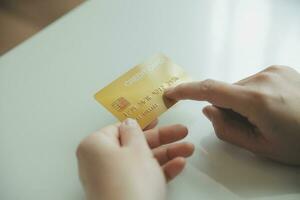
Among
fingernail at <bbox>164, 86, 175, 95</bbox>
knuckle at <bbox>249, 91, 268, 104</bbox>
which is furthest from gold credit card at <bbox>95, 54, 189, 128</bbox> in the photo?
knuckle at <bbox>249, 91, 268, 104</bbox>

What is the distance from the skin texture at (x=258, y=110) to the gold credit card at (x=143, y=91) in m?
0.04

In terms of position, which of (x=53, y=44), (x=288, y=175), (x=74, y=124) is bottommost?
(x=288, y=175)

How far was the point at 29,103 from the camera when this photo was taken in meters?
0.72

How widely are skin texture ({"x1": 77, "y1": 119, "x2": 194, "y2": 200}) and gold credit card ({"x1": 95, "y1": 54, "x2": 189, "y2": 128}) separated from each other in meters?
0.05

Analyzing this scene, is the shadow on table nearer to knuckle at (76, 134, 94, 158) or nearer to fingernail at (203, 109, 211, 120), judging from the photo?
fingernail at (203, 109, 211, 120)

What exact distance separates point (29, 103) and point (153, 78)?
0.22 m

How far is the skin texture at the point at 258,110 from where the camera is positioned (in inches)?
24.2

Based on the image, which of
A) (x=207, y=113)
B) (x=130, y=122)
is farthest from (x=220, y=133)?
(x=130, y=122)

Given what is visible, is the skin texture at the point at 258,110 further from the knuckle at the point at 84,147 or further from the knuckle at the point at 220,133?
the knuckle at the point at 84,147

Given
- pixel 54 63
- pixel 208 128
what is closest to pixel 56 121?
pixel 54 63

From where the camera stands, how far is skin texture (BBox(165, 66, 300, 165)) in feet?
2.02

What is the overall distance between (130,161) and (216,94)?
0.60ft

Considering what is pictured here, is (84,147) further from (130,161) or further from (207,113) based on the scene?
(207,113)

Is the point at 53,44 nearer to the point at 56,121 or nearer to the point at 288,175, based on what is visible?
the point at 56,121
